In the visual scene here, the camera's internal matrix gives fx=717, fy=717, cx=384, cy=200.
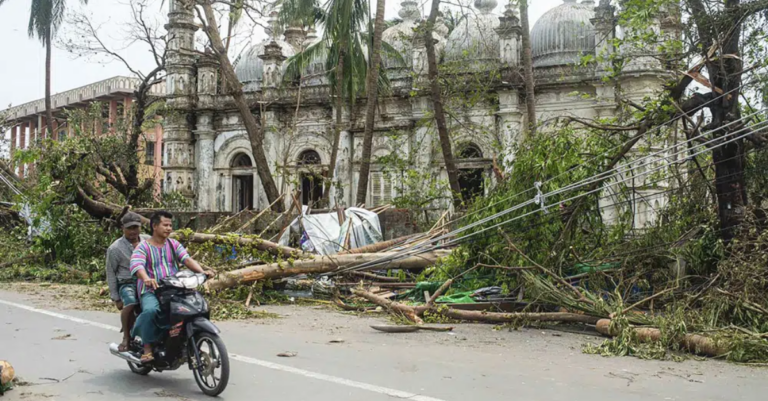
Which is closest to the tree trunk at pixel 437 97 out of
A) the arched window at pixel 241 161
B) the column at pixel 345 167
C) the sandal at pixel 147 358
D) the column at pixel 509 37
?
the column at pixel 509 37

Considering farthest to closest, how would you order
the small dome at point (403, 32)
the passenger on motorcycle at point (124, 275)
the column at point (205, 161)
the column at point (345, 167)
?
the column at point (205, 161)
the small dome at point (403, 32)
the column at point (345, 167)
the passenger on motorcycle at point (124, 275)

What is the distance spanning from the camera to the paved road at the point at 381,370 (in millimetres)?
5957

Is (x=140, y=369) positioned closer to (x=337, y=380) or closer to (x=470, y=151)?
(x=337, y=380)

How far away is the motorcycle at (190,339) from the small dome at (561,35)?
66.2 feet

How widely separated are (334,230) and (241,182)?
13.6 metres

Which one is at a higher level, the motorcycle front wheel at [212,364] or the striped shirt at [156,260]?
the striped shirt at [156,260]

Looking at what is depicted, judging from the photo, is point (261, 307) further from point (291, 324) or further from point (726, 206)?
point (726, 206)

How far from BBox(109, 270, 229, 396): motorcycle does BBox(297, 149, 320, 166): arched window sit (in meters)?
20.9

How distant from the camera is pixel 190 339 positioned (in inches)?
237

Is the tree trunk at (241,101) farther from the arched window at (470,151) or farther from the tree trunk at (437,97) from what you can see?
the arched window at (470,151)

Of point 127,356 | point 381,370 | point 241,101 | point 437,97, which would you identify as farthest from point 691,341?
point 241,101

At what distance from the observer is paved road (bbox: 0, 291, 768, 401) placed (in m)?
5.96

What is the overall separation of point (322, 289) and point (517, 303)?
13.8 ft

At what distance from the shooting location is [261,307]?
1205 centimetres
